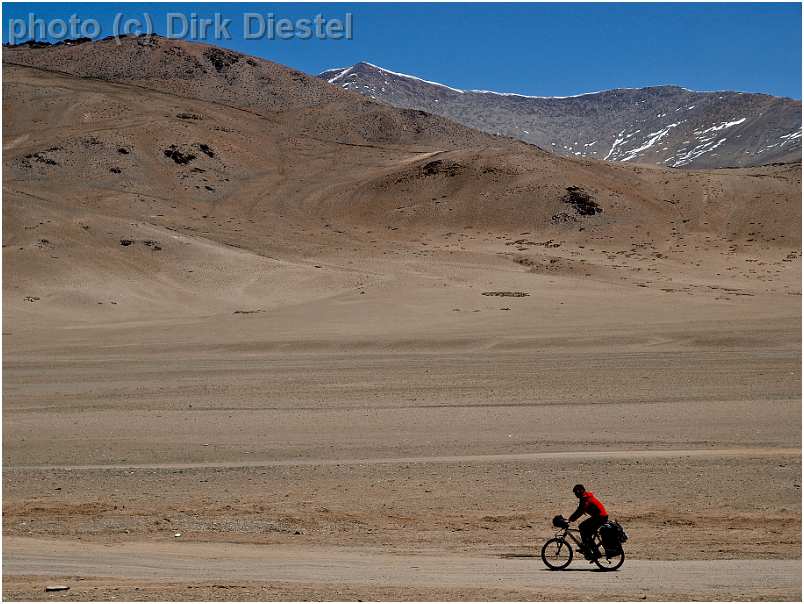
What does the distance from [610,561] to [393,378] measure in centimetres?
1244

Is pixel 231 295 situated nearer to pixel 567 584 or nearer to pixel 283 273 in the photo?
pixel 283 273

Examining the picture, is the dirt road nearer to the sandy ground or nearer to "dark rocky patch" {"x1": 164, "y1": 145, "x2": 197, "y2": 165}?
Answer: the sandy ground

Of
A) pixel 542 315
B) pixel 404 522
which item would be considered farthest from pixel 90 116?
pixel 404 522

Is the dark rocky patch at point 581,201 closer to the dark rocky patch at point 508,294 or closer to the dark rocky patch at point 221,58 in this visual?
the dark rocky patch at point 508,294

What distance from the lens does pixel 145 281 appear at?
36.3 meters

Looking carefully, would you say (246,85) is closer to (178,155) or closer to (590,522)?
(178,155)

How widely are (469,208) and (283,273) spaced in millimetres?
17603

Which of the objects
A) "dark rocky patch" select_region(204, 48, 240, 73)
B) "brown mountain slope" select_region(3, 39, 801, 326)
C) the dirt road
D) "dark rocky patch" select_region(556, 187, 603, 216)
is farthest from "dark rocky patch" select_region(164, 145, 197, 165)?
the dirt road

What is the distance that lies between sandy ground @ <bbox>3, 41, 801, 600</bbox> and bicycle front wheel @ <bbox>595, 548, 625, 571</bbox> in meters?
0.15

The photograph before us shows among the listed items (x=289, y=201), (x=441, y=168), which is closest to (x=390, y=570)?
A: (x=289, y=201)

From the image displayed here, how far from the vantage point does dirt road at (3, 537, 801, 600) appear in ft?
26.1

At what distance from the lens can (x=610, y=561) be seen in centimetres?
895

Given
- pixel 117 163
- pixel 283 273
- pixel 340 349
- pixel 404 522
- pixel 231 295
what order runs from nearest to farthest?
1. pixel 404 522
2. pixel 340 349
3. pixel 231 295
4. pixel 283 273
5. pixel 117 163

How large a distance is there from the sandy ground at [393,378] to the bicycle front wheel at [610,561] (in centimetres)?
15
